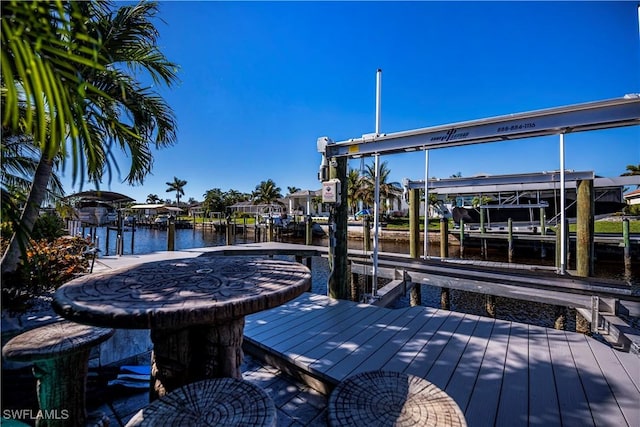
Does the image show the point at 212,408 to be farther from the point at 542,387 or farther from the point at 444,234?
the point at 444,234

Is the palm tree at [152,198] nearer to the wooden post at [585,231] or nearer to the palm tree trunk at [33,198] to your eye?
the palm tree trunk at [33,198]

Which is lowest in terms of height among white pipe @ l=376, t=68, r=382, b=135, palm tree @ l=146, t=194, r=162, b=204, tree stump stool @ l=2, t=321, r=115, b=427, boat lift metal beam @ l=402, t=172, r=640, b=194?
tree stump stool @ l=2, t=321, r=115, b=427

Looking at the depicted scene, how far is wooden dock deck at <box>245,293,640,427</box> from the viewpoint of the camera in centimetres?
177

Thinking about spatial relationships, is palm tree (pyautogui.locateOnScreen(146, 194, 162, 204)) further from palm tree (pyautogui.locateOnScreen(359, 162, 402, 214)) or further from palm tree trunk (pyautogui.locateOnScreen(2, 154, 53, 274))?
palm tree trunk (pyautogui.locateOnScreen(2, 154, 53, 274))

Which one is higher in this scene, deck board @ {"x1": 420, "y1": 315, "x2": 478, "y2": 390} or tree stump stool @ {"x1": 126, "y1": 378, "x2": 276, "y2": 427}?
tree stump stool @ {"x1": 126, "y1": 378, "x2": 276, "y2": 427}

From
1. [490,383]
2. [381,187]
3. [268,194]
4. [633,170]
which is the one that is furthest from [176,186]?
[633,170]

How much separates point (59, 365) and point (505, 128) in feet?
14.6

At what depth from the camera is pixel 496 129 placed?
316cm

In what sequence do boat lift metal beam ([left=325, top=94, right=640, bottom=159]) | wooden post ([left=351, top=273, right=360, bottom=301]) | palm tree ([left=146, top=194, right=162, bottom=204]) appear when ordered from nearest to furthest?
boat lift metal beam ([left=325, top=94, right=640, bottom=159]), wooden post ([left=351, top=273, right=360, bottom=301]), palm tree ([left=146, top=194, right=162, bottom=204])

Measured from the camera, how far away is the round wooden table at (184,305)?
3.83ft

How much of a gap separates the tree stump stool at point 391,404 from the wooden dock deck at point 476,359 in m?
0.65

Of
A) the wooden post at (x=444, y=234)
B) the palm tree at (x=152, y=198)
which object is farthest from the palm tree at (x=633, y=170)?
the palm tree at (x=152, y=198)

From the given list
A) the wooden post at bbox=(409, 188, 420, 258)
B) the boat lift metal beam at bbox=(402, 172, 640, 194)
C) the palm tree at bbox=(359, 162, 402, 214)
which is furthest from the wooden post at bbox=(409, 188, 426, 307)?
the palm tree at bbox=(359, 162, 402, 214)

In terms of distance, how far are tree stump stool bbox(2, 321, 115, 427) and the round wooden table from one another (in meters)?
0.37
